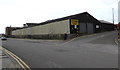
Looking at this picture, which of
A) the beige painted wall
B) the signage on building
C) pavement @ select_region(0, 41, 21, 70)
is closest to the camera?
pavement @ select_region(0, 41, 21, 70)

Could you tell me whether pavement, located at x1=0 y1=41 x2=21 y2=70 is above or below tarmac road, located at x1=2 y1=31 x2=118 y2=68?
below

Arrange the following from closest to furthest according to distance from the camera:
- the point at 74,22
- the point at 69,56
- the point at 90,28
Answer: the point at 69,56, the point at 74,22, the point at 90,28

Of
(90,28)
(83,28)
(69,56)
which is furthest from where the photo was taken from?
(90,28)

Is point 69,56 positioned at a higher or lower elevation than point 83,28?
lower

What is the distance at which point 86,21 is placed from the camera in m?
37.2

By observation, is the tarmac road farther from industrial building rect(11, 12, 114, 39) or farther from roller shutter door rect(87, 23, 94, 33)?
roller shutter door rect(87, 23, 94, 33)

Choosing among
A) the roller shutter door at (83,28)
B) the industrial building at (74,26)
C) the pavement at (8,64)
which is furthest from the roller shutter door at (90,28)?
the pavement at (8,64)

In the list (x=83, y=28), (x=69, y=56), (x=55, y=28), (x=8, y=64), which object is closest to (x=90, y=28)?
(x=83, y=28)

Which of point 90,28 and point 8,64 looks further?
point 90,28

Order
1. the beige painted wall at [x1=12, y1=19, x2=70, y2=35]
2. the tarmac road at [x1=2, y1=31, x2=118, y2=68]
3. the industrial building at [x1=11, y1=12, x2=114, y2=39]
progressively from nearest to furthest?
the tarmac road at [x1=2, y1=31, x2=118, y2=68]
the industrial building at [x1=11, y1=12, x2=114, y2=39]
the beige painted wall at [x1=12, y1=19, x2=70, y2=35]

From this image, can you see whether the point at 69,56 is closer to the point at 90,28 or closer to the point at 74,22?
the point at 74,22

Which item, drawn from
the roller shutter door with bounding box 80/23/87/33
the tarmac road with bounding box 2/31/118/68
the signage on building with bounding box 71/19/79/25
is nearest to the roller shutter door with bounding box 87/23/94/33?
the roller shutter door with bounding box 80/23/87/33

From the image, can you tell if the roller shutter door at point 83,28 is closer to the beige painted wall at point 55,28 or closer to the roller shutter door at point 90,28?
the roller shutter door at point 90,28

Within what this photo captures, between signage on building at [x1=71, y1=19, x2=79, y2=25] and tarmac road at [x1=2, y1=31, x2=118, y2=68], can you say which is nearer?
tarmac road at [x1=2, y1=31, x2=118, y2=68]
